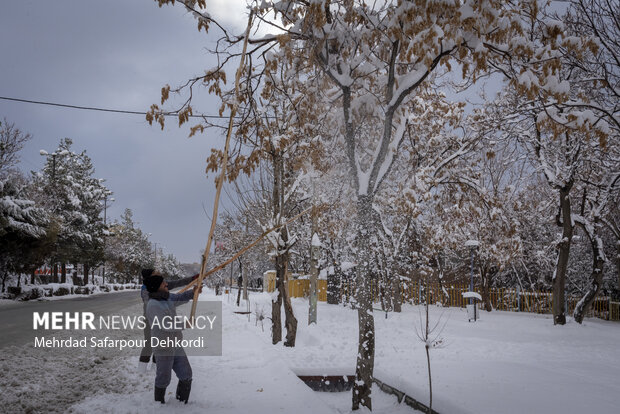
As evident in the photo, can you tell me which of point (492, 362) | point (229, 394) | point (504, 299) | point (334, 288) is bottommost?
point (504, 299)

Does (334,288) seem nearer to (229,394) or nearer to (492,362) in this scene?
(492,362)

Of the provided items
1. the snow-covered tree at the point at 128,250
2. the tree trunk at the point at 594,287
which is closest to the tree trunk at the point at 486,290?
the tree trunk at the point at 594,287

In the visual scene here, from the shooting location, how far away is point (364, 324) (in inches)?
221

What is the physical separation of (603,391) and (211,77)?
732 centimetres

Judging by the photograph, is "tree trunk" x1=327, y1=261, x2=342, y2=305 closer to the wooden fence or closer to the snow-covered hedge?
the wooden fence

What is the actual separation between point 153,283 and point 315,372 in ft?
11.2

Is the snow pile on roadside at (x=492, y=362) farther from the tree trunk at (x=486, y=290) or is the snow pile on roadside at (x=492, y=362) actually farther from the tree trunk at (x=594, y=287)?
the tree trunk at (x=486, y=290)

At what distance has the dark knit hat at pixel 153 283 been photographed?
5367 millimetres

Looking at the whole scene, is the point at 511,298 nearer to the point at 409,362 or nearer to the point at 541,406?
the point at 409,362

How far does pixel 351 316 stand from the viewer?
1916 cm

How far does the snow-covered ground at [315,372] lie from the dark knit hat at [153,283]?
1.39 metres

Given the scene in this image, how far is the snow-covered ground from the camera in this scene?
5348mm

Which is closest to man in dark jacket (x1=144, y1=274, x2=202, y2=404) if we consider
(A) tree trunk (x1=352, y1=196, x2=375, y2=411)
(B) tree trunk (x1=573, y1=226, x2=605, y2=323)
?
(A) tree trunk (x1=352, y1=196, x2=375, y2=411)

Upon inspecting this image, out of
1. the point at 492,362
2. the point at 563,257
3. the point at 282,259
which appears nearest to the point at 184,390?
the point at 282,259
